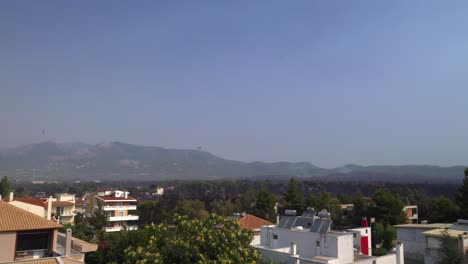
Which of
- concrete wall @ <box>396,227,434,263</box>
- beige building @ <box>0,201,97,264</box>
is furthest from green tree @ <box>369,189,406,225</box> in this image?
beige building @ <box>0,201,97,264</box>

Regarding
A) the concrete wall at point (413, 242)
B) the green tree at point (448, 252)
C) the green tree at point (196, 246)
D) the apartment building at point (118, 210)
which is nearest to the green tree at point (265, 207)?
the apartment building at point (118, 210)

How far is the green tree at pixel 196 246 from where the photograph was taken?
13453mm

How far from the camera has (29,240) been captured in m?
18.8

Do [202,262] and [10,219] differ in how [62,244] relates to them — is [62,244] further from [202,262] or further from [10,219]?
[202,262]

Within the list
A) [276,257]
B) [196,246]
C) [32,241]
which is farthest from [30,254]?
[276,257]

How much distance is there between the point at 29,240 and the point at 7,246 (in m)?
1.07

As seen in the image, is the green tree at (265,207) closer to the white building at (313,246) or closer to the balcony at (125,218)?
the balcony at (125,218)

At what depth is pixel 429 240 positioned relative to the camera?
23281mm

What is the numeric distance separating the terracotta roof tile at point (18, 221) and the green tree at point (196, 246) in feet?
24.2

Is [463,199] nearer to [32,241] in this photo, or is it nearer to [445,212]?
[445,212]

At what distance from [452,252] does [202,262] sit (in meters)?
13.9

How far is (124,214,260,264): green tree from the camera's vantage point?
1345 cm

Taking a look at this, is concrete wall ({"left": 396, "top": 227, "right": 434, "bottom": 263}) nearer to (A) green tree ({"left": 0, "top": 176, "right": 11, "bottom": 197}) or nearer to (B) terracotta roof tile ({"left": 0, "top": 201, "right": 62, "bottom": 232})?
(B) terracotta roof tile ({"left": 0, "top": 201, "right": 62, "bottom": 232})

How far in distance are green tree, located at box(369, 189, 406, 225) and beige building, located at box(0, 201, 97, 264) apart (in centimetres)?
3033
